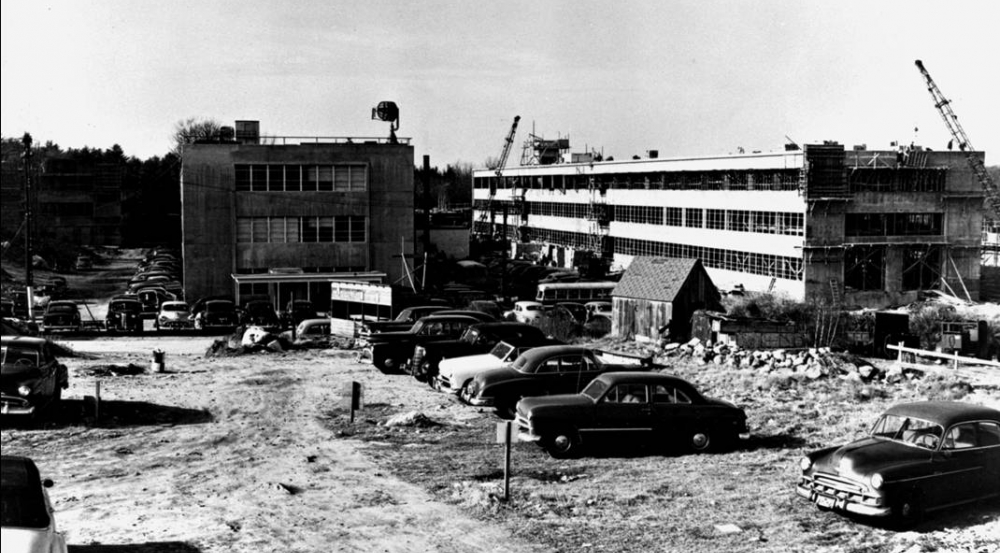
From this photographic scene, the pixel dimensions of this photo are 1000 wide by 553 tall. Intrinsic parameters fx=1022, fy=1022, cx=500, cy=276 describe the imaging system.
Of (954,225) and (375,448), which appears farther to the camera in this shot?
(954,225)

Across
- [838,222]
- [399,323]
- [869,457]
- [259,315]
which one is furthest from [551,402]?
[838,222]

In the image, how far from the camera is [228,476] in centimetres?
1636

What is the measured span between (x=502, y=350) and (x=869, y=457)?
12.0 metres

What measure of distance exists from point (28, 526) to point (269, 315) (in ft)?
117

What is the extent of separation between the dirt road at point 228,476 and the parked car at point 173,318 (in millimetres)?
16328

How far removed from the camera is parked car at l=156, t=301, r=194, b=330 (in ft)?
144

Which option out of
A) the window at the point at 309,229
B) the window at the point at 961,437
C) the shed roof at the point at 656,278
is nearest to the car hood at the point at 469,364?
the window at the point at 961,437

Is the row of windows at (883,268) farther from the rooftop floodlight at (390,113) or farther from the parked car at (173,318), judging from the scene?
the parked car at (173,318)

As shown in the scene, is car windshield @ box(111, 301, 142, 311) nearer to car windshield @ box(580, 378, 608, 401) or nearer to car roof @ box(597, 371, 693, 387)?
car windshield @ box(580, 378, 608, 401)

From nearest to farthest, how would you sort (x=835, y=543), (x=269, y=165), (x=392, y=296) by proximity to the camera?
(x=835, y=543) < (x=392, y=296) < (x=269, y=165)

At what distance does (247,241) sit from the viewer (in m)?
54.3

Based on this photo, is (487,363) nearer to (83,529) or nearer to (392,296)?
(83,529)

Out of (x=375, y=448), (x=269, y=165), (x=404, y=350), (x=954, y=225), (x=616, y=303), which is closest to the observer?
(x=375, y=448)

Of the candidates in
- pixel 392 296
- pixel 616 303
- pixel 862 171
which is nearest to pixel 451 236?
pixel 862 171
